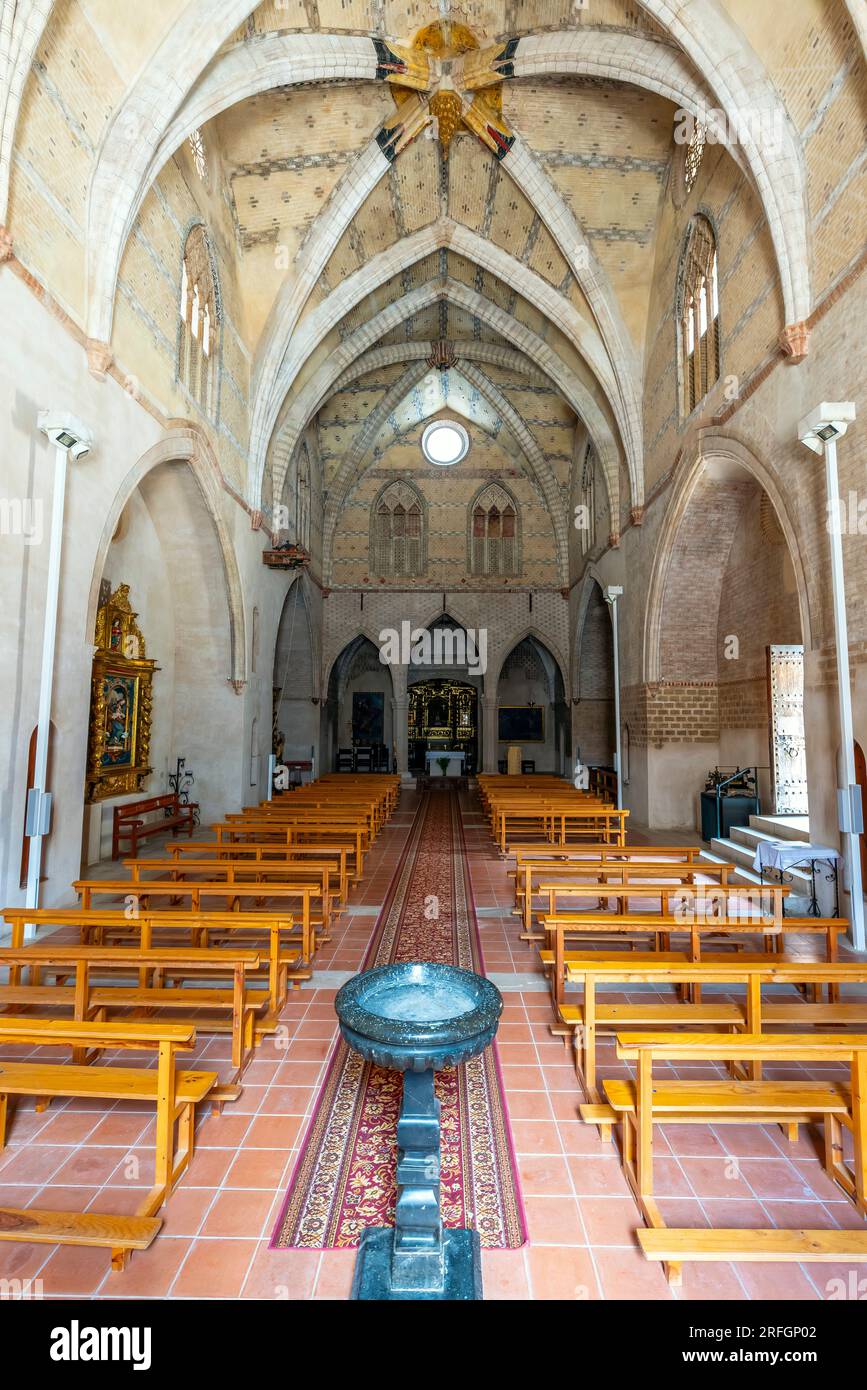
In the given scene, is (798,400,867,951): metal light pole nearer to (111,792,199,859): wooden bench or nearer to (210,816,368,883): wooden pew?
(210,816,368,883): wooden pew

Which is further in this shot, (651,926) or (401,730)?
(401,730)

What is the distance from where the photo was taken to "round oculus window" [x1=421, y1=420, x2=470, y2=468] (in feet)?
72.1

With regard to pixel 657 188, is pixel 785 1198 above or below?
below

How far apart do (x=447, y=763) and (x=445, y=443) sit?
10.6 m

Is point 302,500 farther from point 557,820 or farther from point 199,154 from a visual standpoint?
point 557,820

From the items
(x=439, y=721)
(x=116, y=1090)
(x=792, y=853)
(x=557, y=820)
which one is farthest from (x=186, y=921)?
(x=439, y=721)

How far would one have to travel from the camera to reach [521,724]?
25781mm

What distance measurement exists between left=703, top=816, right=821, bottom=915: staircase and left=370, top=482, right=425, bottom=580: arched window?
13.9 meters

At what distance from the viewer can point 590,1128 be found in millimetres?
3369

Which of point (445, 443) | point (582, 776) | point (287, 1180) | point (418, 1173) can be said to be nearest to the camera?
point (418, 1173)

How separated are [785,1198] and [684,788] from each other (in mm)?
10421

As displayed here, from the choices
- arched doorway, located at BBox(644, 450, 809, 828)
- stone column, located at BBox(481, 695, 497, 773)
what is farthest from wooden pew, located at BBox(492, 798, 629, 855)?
stone column, located at BBox(481, 695, 497, 773)
